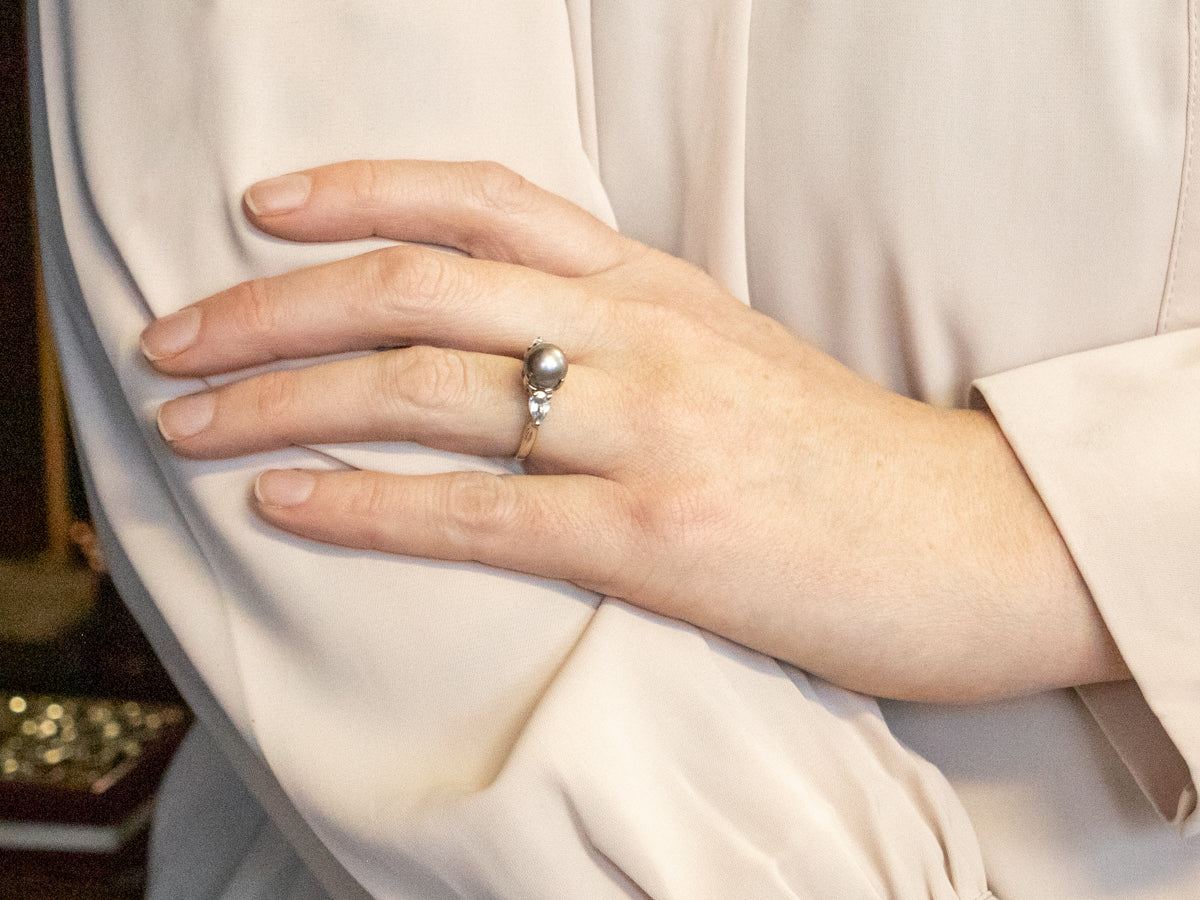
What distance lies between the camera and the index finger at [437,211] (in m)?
0.55

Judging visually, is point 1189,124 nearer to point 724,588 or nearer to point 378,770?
point 724,588

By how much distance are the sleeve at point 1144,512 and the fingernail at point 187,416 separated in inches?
19.9

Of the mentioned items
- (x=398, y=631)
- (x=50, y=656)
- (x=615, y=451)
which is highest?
(x=615, y=451)

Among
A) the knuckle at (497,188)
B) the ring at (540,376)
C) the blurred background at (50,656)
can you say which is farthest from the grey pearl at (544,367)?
the blurred background at (50,656)

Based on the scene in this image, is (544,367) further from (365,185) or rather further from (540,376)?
(365,185)

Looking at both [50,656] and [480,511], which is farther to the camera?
[50,656]

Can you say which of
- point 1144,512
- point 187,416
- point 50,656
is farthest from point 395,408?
point 50,656

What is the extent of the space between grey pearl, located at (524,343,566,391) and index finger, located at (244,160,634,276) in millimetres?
97

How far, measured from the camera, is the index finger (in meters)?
0.55

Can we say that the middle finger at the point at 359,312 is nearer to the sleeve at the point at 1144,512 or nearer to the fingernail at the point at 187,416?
the fingernail at the point at 187,416

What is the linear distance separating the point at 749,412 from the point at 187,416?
13.8 inches

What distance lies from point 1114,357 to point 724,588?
1.02ft

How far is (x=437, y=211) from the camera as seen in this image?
0.57 metres

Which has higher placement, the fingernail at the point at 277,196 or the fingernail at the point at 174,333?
the fingernail at the point at 277,196
